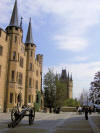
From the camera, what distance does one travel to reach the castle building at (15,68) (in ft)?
121

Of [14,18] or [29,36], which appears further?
[29,36]

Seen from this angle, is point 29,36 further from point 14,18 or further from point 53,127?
point 53,127

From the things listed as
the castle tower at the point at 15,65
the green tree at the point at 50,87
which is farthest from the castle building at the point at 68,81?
the castle tower at the point at 15,65

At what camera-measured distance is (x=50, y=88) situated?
54562mm

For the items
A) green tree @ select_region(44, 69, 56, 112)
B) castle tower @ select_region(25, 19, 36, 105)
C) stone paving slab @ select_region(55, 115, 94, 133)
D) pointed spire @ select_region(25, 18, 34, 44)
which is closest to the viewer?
stone paving slab @ select_region(55, 115, 94, 133)

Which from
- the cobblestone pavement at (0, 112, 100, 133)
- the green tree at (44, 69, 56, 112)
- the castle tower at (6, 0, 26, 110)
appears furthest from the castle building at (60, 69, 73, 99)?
the cobblestone pavement at (0, 112, 100, 133)

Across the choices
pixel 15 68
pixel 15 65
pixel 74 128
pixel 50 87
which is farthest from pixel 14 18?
pixel 74 128

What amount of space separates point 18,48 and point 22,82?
788 centimetres

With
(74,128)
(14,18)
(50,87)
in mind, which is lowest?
(74,128)

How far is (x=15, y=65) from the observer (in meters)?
38.9

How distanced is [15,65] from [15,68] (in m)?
0.60

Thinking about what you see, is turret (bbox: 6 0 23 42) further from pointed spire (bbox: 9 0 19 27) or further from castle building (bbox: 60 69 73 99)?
castle building (bbox: 60 69 73 99)

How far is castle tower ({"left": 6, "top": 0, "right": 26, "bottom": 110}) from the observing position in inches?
1491

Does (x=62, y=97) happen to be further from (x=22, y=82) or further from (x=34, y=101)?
(x=22, y=82)
